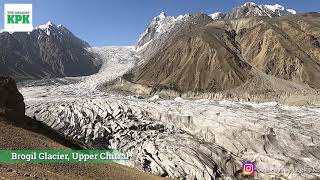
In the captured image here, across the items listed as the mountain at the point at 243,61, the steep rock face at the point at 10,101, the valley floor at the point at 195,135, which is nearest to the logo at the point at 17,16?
the steep rock face at the point at 10,101

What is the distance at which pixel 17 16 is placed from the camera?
31.6 m

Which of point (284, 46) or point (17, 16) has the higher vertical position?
point (284, 46)

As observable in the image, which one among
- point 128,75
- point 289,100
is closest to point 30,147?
point 289,100

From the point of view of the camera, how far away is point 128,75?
469ft

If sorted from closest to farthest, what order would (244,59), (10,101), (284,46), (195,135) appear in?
(10,101), (195,135), (284,46), (244,59)

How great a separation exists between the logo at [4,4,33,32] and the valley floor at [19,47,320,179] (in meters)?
17.2

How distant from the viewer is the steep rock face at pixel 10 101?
29.5m

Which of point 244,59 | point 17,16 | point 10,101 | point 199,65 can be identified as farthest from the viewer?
point 244,59

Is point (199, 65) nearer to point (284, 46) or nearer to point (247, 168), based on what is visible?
point (284, 46)

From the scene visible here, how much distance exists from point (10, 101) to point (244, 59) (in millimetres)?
104060

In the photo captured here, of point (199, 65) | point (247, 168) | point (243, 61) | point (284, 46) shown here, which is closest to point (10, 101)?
point (247, 168)

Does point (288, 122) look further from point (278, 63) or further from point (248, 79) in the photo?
point (278, 63)

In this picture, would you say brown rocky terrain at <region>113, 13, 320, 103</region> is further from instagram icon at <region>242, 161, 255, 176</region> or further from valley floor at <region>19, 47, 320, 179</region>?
instagram icon at <region>242, 161, 255, 176</region>

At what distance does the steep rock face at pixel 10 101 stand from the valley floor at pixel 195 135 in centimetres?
1447
